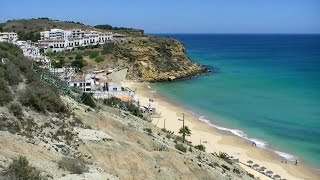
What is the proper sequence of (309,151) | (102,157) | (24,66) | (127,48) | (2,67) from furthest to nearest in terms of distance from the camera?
(127,48) < (309,151) < (24,66) < (2,67) < (102,157)

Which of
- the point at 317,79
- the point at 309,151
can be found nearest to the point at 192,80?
the point at 317,79

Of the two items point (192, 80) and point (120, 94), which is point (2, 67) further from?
point (192, 80)

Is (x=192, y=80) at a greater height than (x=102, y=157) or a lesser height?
lesser

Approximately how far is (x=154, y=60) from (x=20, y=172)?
79628 millimetres

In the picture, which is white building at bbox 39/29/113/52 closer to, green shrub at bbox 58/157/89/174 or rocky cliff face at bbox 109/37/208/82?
rocky cliff face at bbox 109/37/208/82

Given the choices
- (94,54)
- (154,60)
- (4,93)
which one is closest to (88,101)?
(4,93)

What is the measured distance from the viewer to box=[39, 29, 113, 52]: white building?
319 ft

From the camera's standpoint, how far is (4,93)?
21.6 m

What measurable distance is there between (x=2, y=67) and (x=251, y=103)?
4212cm

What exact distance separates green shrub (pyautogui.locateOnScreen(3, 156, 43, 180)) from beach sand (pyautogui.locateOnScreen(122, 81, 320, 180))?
71.7 feet

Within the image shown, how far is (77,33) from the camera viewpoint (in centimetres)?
10919

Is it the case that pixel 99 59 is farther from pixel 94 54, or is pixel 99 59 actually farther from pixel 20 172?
pixel 20 172

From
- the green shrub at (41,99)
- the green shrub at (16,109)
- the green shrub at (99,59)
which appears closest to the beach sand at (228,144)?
the green shrub at (41,99)

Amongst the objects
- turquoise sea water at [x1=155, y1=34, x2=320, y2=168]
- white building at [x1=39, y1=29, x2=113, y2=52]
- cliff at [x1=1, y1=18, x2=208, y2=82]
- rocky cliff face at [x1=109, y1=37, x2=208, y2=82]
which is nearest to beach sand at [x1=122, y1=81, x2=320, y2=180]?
turquoise sea water at [x1=155, y1=34, x2=320, y2=168]
